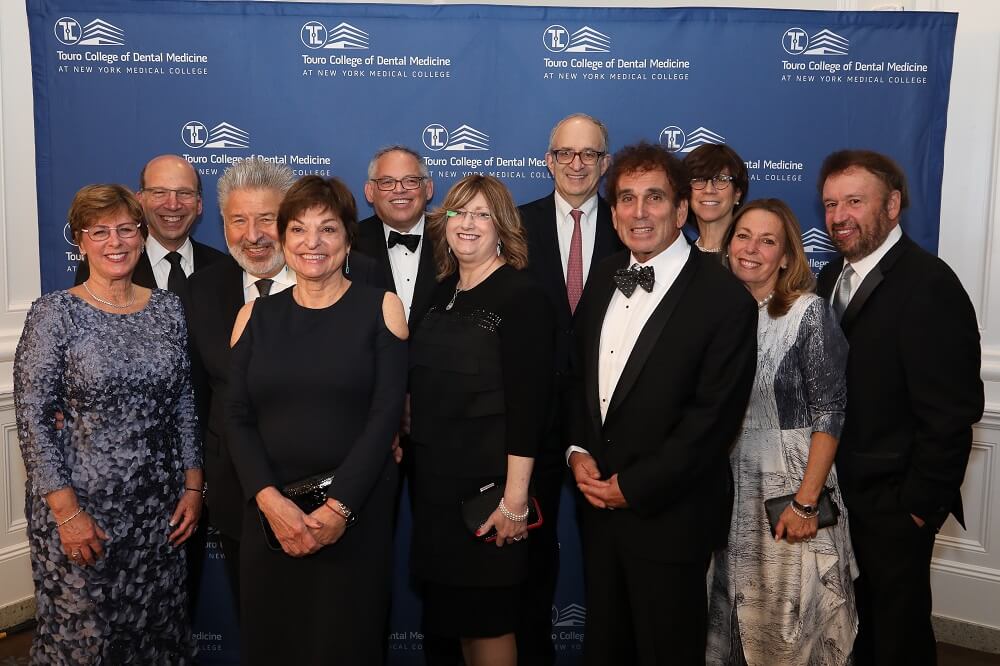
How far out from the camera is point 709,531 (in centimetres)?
243

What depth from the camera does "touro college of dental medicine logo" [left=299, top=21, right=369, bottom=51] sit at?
12.2 feet

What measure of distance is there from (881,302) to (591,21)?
1.91m

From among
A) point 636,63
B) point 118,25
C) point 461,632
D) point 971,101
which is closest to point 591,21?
point 636,63

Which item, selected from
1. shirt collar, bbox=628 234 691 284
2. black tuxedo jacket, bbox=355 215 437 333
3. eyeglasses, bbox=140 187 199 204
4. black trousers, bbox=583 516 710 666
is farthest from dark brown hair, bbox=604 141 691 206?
eyeglasses, bbox=140 187 199 204

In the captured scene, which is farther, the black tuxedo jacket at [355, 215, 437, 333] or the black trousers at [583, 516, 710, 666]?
the black tuxedo jacket at [355, 215, 437, 333]

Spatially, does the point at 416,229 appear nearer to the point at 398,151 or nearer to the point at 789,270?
the point at 398,151

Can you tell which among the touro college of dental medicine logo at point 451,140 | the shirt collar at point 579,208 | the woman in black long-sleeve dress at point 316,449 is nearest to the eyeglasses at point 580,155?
the shirt collar at point 579,208

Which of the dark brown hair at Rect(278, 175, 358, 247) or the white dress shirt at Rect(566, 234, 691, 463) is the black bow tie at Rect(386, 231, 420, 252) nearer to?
the dark brown hair at Rect(278, 175, 358, 247)

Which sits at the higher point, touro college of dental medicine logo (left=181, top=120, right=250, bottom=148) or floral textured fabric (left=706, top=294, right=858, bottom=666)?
touro college of dental medicine logo (left=181, top=120, right=250, bottom=148)

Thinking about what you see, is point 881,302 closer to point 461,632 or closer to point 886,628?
point 886,628

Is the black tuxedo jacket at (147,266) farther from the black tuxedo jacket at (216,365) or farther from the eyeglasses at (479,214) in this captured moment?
the eyeglasses at (479,214)

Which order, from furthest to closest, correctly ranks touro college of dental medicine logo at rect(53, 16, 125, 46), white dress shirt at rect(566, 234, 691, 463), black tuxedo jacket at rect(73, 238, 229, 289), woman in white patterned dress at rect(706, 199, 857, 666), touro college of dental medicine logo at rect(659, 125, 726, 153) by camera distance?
touro college of dental medicine logo at rect(659, 125, 726, 153)
touro college of dental medicine logo at rect(53, 16, 125, 46)
black tuxedo jacket at rect(73, 238, 229, 289)
woman in white patterned dress at rect(706, 199, 857, 666)
white dress shirt at rect(566, 234, 691, 463)

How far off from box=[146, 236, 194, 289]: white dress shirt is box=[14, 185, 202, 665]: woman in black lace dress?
0.66m

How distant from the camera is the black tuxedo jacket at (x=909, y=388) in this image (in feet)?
8.53
